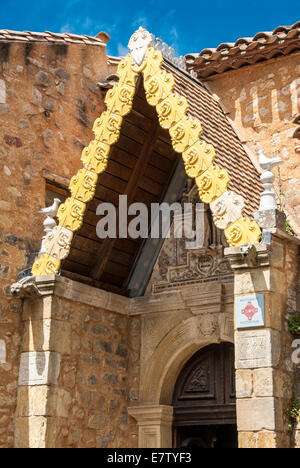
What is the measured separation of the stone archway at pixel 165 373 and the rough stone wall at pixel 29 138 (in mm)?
1478

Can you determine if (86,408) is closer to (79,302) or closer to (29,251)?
(79,302)

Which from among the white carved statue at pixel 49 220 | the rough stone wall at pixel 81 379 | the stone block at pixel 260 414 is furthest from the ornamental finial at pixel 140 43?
the stone block at pixel 260 414

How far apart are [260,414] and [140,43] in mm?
3728

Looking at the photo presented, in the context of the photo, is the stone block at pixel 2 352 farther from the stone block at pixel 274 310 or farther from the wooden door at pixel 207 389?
the stone block at pixel 274 310

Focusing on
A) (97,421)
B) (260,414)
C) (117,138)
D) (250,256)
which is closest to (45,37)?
(117,138)

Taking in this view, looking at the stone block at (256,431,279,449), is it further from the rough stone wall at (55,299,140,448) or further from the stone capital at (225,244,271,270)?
the rough stone wall at (55,299,140,448)

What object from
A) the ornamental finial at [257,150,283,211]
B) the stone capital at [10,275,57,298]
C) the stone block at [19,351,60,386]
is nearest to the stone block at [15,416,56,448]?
the stone block at [19,351,60,386]

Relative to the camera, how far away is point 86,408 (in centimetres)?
759

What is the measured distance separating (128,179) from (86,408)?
2.46m

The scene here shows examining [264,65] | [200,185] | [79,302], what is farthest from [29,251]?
[264,65]

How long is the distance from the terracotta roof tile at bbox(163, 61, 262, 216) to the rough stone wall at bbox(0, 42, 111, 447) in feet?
4.42

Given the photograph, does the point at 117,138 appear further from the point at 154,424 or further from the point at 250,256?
the point at 154,424

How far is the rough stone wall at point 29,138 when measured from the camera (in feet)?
24.7

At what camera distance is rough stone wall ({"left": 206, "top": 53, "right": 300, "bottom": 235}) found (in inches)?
329
